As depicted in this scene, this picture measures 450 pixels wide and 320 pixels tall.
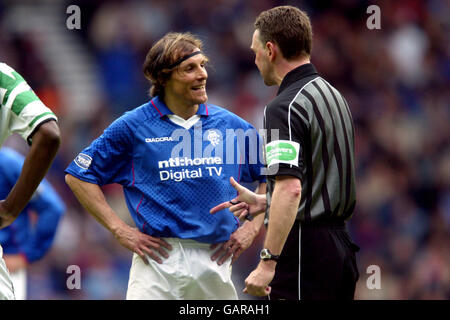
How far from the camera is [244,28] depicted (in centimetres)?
1182

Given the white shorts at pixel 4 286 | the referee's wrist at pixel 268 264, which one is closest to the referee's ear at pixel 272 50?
the referee's wrist at pixel 268 264

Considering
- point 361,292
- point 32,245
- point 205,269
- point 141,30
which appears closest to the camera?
point 205,269

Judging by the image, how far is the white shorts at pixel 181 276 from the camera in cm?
478

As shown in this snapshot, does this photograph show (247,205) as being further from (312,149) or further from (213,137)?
(213,137)

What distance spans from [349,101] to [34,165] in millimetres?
8415

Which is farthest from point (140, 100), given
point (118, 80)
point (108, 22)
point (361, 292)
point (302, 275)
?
point (302, 275)

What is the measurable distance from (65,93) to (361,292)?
17.1 feet

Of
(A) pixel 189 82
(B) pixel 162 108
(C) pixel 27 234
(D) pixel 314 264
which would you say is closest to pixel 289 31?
(A) pixel 189 82

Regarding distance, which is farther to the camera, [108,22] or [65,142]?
[108,22]

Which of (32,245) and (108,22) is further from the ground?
(108,22)

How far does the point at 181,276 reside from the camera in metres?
4.79

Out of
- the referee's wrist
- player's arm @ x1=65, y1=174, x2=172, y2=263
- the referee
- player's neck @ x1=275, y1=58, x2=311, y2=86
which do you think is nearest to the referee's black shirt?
the referee

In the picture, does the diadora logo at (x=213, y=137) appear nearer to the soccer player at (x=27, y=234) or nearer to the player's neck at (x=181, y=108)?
the player's neck at (x=181, y=108)

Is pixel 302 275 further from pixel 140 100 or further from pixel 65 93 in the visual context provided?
pixel 65 93
